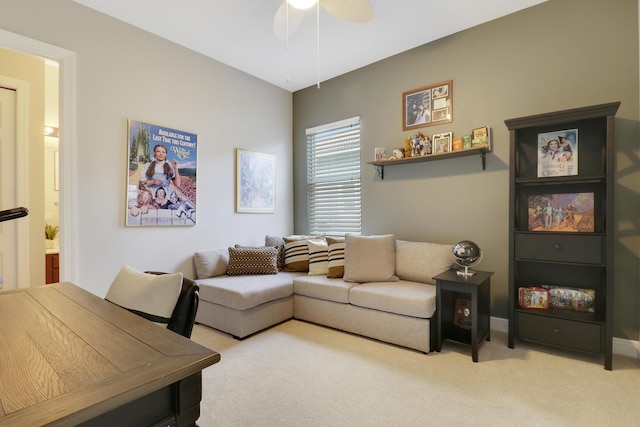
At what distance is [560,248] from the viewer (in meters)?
2.32

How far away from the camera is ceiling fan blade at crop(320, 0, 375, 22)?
209 centimetres

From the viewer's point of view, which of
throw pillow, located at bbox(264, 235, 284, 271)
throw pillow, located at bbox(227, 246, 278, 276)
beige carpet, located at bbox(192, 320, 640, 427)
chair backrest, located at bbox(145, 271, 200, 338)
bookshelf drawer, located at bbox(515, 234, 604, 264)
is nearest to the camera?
chair backrest, located at bbox(145, 271, 200, 338)

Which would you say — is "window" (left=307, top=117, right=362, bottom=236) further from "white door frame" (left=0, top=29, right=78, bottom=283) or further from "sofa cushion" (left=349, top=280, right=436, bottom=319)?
"white door frame" (left=0, top=29, right=78, bottom=283)

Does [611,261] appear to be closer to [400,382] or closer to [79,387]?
[400,382]

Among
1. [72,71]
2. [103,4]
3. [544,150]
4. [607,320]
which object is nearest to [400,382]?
[607,320]

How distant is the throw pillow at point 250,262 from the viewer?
133 inches

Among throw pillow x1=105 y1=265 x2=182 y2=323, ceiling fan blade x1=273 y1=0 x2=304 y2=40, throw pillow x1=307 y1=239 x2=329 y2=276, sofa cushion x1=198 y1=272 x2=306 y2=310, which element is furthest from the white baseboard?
ceiling fan blade x1=273 y1=0 x2=304 y2=40

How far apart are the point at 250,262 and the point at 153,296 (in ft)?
7.01

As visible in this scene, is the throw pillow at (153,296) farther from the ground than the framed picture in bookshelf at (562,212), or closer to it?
closer to it

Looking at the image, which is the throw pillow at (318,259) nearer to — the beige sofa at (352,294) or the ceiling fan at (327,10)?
the beige sofa at (352,294)

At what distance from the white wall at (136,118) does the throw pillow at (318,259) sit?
37.7 inches

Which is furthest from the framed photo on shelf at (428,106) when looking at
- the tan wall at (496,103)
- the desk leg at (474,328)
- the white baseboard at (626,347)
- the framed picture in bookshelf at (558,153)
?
A: the white baseboard at (626,347)

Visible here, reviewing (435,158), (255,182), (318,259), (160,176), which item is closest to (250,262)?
(318,259)

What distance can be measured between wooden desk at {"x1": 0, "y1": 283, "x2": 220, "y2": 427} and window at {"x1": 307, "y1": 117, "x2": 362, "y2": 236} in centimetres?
317
